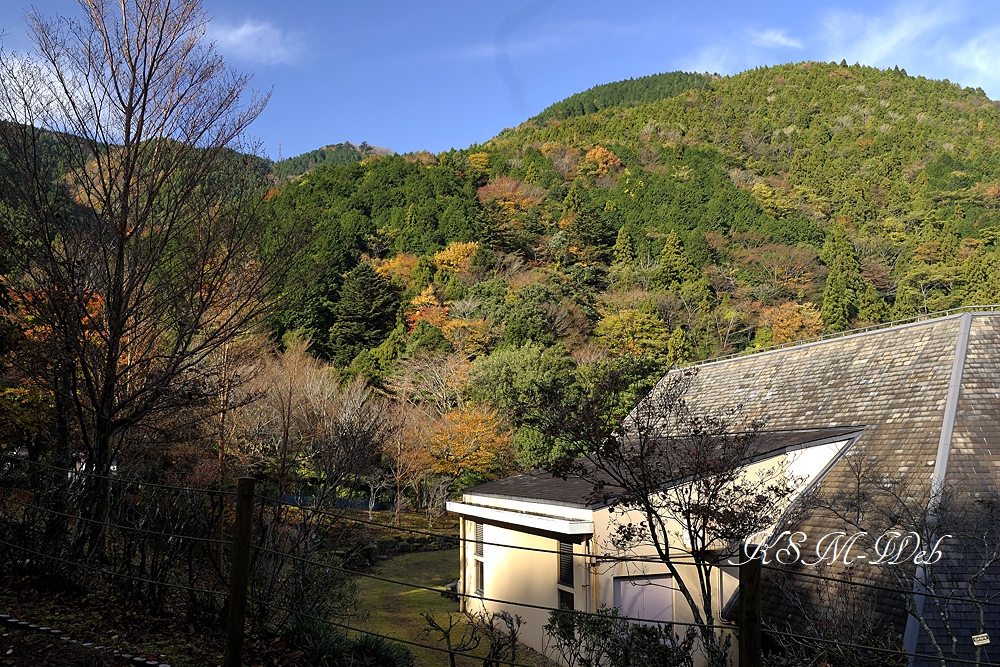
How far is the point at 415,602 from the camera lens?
15227mm

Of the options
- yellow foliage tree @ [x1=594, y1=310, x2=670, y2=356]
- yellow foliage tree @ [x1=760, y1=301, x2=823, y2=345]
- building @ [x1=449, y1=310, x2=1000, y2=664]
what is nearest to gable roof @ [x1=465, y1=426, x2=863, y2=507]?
building @ [x1=449, y1=310, x2=1000, y2=664]

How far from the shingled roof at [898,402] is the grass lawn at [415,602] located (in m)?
5.27

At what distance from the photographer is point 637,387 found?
23.1 meters

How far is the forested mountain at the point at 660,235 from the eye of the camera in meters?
31.3

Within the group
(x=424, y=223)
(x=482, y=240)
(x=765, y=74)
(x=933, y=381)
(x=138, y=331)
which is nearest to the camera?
(x=138, y=331)

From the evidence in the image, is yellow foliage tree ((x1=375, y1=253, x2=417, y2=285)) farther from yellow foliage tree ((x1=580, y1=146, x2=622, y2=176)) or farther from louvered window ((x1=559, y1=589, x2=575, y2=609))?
louvered window ((x1=559, y1=589, x2=575, y2=609))

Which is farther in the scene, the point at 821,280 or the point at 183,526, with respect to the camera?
the point at 821,280

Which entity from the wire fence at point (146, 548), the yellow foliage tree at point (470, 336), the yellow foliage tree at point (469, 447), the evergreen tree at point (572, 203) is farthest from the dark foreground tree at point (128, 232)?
the evergreen tree at point (572, 203)

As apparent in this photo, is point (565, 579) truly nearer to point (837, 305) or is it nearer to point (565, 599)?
point (565, 599)

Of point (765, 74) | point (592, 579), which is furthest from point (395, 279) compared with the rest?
point (765, 74)

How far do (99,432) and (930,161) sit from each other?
5273 cm

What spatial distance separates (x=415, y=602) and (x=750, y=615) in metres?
13.4

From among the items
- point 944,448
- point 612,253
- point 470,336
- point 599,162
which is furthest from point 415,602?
point 599,162

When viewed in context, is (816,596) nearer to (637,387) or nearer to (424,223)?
(637,387)
